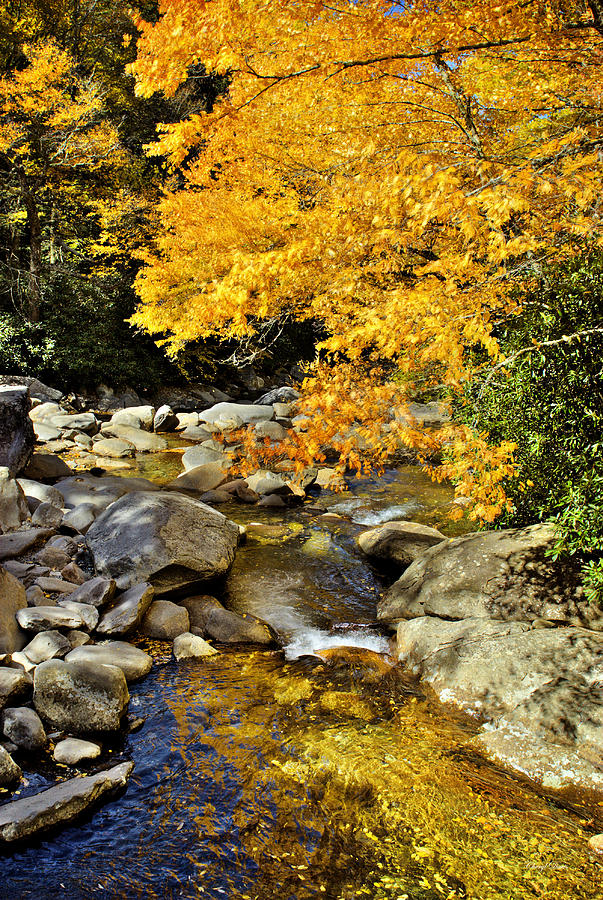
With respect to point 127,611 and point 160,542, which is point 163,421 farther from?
point 127,611

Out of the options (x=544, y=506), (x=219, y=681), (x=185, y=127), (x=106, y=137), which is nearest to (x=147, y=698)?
(x=219, y=681)

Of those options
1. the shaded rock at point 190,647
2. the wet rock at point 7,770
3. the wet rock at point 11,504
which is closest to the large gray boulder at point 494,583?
the shaded rock at point 190,647

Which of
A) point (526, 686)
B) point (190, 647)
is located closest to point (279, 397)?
point (190, 647)

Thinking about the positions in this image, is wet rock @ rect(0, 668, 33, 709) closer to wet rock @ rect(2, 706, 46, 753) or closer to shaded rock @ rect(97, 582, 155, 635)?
wet rock @ rect(2, 706, 46, 753)

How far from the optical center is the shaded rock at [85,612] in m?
4.87

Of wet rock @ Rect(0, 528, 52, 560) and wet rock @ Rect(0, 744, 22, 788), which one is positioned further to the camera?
wet rock @ Rect(0, 528, 52, 560)

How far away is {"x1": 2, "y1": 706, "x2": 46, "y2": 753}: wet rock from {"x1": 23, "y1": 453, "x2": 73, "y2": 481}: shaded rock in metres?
6.12

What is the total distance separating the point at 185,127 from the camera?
228 inches

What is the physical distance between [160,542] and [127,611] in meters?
0.96

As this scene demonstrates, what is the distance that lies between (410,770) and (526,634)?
5.38 feet

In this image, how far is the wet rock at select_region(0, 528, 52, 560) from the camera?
591 cm

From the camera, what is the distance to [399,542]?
738cm

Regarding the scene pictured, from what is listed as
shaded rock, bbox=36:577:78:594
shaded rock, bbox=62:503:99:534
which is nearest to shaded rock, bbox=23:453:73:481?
shaded rock, bbox=62:503:99:534

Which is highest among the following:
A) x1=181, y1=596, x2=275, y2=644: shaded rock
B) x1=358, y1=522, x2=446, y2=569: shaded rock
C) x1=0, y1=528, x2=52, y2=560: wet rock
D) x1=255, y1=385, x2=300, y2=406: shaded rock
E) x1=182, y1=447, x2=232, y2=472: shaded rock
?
x1=0, y1=528, x2=52, y2=560: wet rock
